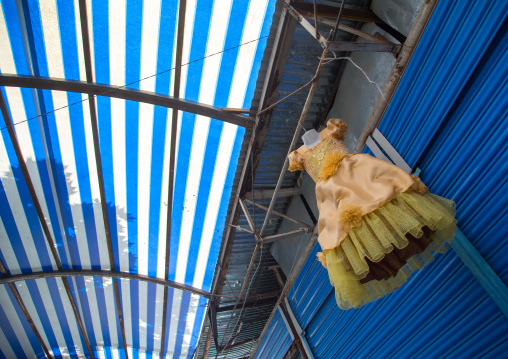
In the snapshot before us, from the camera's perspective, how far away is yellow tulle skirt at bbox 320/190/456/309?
1.88 meters

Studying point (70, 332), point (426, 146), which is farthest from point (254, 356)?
A: point (426, 146)

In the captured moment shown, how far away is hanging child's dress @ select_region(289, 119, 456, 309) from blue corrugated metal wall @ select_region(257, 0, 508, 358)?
1.23 ft

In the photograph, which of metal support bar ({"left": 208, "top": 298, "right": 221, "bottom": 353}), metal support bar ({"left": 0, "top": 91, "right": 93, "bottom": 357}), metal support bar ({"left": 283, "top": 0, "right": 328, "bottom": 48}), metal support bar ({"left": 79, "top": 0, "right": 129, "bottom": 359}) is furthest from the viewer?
metal support bar ({"left": 208, "top": 298, "right": 221, "bottom": 353})

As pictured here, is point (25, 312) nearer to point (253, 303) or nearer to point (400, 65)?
point (253, 303)

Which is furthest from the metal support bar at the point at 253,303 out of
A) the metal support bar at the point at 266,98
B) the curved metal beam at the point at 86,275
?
the metal support bar at the point at 266,98

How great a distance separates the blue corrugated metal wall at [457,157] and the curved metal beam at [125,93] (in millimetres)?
1642

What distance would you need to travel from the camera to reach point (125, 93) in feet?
12.0

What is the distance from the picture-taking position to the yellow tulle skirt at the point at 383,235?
1.88 m

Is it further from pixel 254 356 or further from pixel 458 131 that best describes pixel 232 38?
pixel 254 356

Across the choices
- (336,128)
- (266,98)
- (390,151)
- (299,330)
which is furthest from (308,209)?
(336,128)

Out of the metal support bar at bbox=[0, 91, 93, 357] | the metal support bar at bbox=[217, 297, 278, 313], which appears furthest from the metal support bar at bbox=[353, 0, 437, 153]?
the metal support bar at bbox=[217, 297, 278, 313]

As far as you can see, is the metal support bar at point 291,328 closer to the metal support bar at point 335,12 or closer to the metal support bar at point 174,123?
the metal support bar at point 174,123

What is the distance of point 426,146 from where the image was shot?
8.65 ft

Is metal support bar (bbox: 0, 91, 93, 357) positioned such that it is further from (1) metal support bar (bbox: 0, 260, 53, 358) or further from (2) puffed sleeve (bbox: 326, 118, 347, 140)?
(2) puffed sleeve (bbox: 326, 118, 347, 140)
